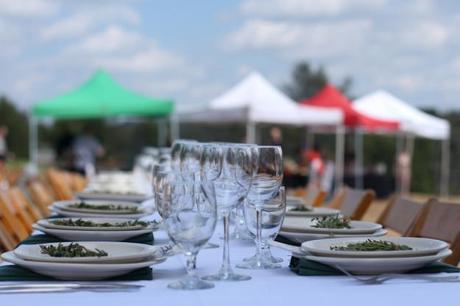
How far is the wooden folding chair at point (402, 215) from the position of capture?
3.48 m

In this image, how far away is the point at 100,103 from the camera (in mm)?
15211

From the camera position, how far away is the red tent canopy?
54.1ft

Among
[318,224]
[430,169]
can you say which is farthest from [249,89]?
[318,224]

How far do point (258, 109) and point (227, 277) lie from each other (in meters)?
11.4

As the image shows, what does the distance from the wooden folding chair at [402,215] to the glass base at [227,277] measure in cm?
161

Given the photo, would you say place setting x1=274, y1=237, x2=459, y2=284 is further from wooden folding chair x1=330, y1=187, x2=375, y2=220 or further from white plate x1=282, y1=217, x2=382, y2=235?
wooden folding chair x1=330, y1=187, x2=375, y2=220

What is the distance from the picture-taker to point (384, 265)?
1.99m

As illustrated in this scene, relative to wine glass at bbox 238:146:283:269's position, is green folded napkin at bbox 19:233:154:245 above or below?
below

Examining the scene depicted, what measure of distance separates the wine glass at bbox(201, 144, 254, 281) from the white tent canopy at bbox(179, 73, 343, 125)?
1101 centimetres

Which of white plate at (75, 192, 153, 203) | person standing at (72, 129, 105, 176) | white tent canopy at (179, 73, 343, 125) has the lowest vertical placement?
person standing at (72, 129, 105, 176)

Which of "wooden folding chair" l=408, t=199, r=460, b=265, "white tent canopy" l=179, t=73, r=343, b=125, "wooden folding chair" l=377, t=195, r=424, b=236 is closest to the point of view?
"wooden folding chair" l=408, t=199, r=460, b=265

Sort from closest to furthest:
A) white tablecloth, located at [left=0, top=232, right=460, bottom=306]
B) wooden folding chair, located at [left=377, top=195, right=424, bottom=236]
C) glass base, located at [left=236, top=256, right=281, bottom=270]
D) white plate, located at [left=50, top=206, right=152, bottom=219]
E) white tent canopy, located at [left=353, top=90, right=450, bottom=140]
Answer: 1. white tablecloth, located at [left=0, top=232, right=460, bottom=306]
2. glass base, located at [left=236, top=256, right=281, bottom=270]
3. white plate, located at [left=50, top=206, right=152, bottom=219]
4. wooden folding chair, located at [left=377, top=195, right=424, bottom=236]
5. white tent canopy, located at [left=353, top=90, right=450, bottom=140]

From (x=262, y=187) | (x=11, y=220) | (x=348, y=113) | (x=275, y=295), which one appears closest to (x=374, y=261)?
(x=275, y=295)

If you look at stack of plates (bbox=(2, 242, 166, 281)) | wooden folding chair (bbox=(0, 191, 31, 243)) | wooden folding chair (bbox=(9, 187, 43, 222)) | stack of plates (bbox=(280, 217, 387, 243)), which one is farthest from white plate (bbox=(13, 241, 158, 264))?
wooden folding chair (bbox=(9, 187, 43, 222))
